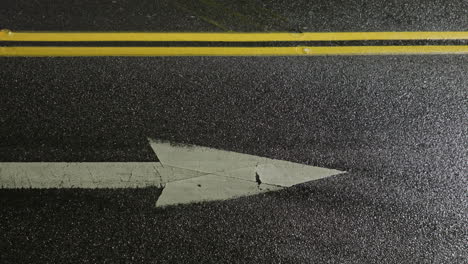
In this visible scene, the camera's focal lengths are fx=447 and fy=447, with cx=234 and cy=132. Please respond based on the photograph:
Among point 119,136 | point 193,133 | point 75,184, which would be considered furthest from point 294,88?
point 75,184

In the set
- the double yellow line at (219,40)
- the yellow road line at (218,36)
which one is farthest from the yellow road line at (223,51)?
the yellow road line at (218,36)

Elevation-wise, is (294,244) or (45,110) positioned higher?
(45,110)

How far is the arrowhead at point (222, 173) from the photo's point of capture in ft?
10.9

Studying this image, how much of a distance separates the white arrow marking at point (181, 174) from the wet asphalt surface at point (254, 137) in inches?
2.8

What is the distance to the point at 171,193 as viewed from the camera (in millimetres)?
3318

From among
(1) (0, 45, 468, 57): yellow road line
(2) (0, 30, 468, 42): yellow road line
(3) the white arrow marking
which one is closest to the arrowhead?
(3) the white arrow marking

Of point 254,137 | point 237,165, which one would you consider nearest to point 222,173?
point 237,165

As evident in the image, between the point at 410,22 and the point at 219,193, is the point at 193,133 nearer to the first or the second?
the point at 219,193

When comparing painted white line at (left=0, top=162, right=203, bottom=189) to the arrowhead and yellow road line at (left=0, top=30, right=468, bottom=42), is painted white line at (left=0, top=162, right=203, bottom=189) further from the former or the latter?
yellow road line at (left=0, top=30, right=468, bottom=42)

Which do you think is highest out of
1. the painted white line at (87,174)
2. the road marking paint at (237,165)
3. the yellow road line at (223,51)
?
the yellow road line at (223,51)

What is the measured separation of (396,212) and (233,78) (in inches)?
Result: 69.5

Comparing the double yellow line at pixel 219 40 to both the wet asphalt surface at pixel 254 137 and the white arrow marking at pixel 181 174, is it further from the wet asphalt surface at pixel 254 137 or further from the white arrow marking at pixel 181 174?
the white arrow marking at pixel 181 174

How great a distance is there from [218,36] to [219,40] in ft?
0.17

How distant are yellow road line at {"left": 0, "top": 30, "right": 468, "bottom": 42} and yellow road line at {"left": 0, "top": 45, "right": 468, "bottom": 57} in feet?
0.38
